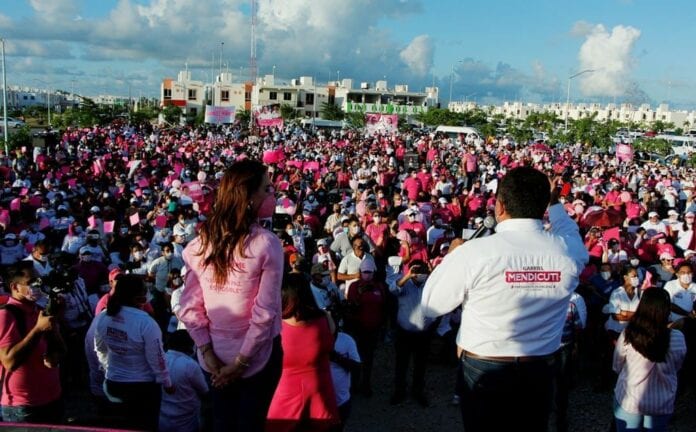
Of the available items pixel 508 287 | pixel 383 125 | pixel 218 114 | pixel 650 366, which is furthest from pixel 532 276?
pixel 218 114

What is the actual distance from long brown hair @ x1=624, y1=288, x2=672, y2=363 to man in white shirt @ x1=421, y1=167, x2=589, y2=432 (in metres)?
2.04

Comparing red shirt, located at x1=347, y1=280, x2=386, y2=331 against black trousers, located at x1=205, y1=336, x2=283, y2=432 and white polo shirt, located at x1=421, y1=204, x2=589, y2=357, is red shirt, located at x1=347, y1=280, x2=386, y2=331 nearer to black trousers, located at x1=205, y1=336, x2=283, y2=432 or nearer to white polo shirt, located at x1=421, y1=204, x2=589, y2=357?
black trousers, located at x1=205, y1=336, x2=283, y2=432

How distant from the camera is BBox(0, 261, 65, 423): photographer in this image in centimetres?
329

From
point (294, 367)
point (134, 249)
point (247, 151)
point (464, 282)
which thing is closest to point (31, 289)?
point (294, 367)

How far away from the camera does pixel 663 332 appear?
3.98 m

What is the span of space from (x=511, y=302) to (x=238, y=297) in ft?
3.45

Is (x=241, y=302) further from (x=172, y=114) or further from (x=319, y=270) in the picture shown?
(x=172, y=114)

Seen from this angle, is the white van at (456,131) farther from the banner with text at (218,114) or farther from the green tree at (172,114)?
the green tree at (172,114)

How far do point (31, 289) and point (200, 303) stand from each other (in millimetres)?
1732

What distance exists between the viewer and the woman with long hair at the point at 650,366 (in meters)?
3.92

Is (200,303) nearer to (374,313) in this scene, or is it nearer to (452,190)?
(374,313)

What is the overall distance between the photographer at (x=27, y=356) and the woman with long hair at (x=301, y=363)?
4.23ft

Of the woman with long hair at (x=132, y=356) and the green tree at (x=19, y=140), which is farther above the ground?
the green tree at (x=19, y=140)

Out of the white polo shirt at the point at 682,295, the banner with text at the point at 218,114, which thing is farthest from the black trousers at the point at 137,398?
the banner with text at the point at 218,114
